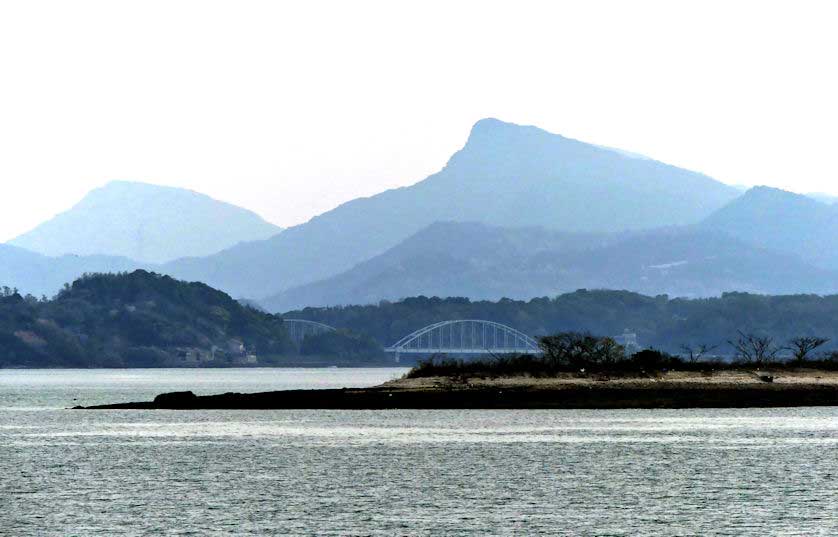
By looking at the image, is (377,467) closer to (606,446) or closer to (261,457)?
(261,457)

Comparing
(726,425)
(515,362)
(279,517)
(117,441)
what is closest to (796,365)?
(515,362)

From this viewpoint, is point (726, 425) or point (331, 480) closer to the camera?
point (331, 480)

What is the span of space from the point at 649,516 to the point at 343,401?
230 feet

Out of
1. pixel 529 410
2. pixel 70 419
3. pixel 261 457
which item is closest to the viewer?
pixel 261 457

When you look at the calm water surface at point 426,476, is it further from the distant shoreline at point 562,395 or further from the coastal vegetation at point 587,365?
the coastal vegetation at point 587,365

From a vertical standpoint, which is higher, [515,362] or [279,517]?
[515,362]

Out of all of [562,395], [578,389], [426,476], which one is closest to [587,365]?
[578,389]

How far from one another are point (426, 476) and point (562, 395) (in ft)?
171

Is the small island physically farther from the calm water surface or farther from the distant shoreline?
the calm water surface

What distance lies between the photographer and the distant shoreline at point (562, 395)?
12225 centimetres

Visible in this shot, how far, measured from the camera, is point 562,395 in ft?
401

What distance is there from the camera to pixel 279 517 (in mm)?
56156

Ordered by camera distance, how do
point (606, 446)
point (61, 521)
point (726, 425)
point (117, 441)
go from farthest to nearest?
1. point (726, 425)
2. point (117, 441)
3. point (606, 446)
4. point (61, 521)

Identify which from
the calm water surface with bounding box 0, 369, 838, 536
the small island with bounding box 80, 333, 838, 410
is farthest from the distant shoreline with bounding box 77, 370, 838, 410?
the calm water surface with bounding box 0, 369, 838, 536
